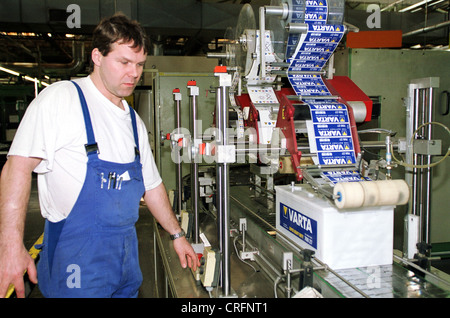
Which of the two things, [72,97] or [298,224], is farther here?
[298,224]

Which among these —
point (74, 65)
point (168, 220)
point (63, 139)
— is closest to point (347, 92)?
point (168, 220)

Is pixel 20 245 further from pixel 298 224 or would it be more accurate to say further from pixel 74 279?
pixel 298 224

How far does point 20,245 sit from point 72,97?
61cm

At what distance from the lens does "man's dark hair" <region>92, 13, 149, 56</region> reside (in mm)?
1561

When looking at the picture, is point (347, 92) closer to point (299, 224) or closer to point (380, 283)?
point (299, 224)

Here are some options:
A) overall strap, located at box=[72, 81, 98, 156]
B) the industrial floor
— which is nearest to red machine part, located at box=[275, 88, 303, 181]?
overall strap, located at box=[72, 81, 98, 156]

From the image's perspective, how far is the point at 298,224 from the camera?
1.89 meters

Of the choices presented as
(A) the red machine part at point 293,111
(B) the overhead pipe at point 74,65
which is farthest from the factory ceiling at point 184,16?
(A) the red machine part at point 293,111

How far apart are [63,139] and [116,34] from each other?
0.50m

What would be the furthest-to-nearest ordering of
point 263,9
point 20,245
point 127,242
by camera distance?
point 263,9, point 127,242, point 20,245

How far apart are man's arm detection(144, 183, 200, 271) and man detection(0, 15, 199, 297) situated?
0.84 feet

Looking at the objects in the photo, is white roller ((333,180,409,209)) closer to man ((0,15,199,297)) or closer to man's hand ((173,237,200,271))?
man's hand ((173,237,200,271))

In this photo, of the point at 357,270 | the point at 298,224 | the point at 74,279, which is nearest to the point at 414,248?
the point at 357,270

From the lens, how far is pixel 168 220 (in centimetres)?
196
